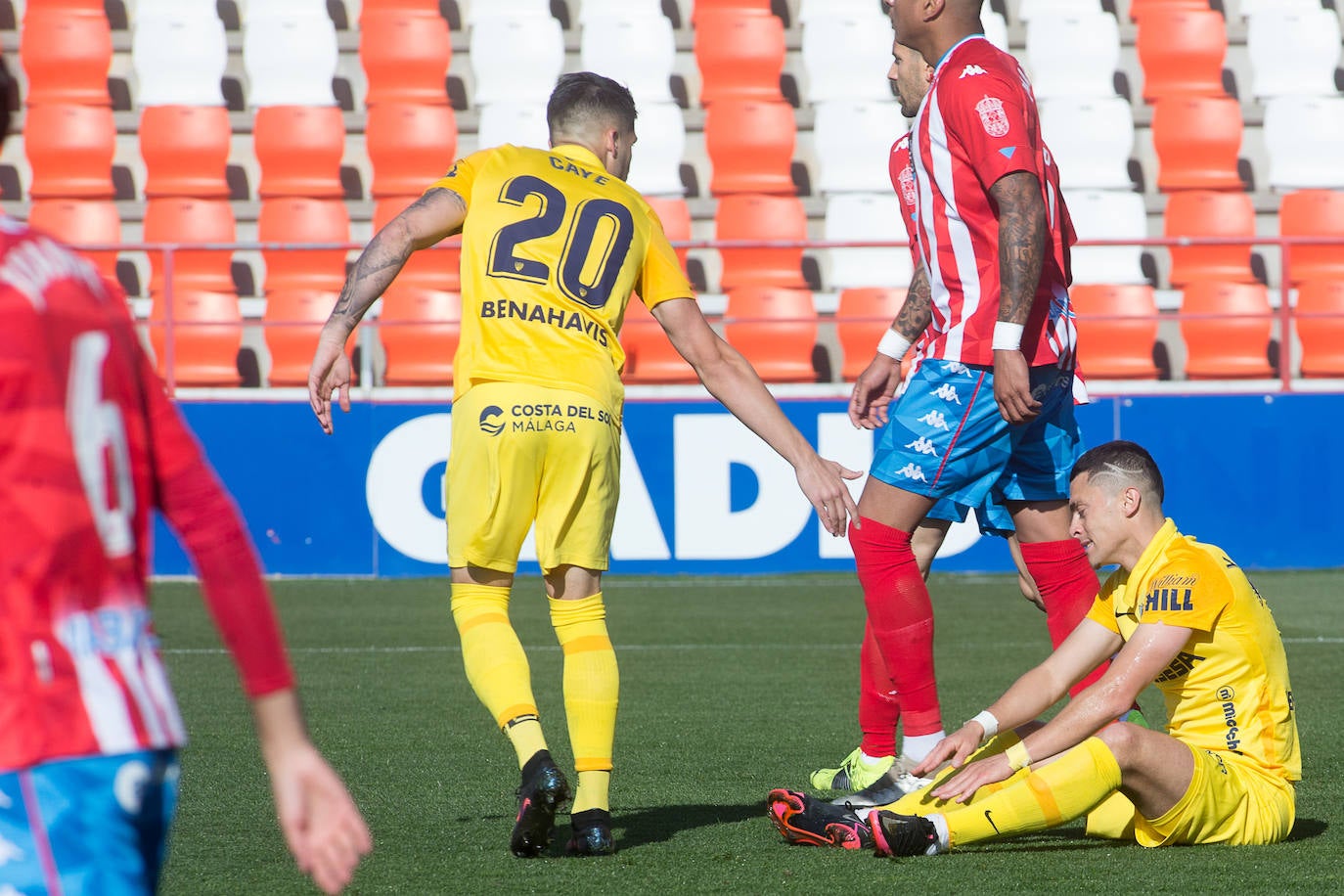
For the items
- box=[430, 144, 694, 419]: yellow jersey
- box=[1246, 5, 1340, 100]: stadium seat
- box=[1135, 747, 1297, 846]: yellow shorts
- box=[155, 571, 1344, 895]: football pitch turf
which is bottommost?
box=[155, 571, 1344, 895]: football pitch turf

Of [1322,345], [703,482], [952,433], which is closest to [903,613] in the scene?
[952,433]

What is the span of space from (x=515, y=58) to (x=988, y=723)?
9.90 metres

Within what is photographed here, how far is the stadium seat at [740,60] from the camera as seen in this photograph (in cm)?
1276

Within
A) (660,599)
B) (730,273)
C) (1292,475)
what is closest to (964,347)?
(660,599)

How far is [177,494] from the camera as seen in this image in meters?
1.51

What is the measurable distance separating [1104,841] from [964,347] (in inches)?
44.0

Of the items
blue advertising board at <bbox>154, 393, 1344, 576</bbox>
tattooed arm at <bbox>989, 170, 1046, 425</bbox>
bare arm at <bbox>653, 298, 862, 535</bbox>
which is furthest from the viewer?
blue advertising board at <bbox>154, 393, 1344, 576</bbox>

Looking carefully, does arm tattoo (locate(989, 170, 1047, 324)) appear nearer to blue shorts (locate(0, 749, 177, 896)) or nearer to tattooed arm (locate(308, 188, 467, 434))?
tattooed arm (locate(308, 188, 467, 434))

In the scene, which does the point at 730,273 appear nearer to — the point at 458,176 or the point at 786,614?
the point at 786,614

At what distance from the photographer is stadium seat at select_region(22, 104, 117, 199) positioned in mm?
12000

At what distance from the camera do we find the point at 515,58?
41.1 ft

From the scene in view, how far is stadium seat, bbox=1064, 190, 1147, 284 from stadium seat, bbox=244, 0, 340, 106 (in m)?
5.49

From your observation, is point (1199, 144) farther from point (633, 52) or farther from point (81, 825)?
point (81, 825)

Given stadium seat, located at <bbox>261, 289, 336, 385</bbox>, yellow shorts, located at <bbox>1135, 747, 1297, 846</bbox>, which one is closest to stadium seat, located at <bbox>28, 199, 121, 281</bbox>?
stadium seat, located at <bbox>261, 289, 336, 385</bbox>
